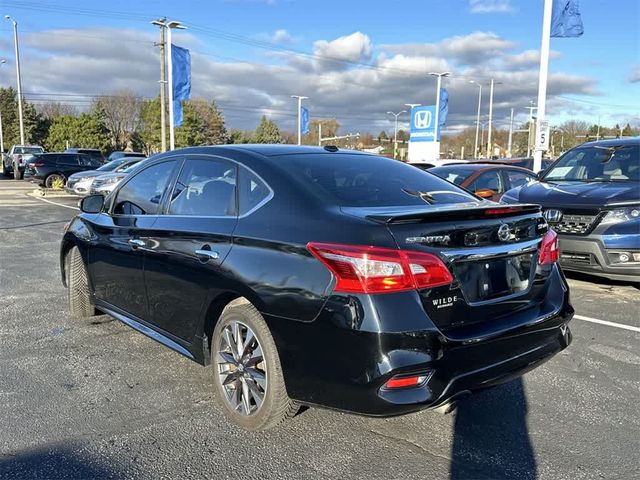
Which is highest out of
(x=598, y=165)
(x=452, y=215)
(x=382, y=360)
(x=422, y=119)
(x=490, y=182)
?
(x=422, y=119)

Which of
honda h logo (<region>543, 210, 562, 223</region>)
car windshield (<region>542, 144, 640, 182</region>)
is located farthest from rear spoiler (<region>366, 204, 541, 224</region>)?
car windshield (<region>542, 144, 640, 182</region>)

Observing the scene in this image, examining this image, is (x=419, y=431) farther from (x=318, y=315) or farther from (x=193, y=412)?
(x=193, y=412)

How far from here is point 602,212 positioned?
19.6 ft

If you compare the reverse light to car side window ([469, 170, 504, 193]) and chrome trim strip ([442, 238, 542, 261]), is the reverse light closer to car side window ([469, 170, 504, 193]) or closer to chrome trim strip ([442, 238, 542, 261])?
chrome trim strip ([442, 238, 542, 261])

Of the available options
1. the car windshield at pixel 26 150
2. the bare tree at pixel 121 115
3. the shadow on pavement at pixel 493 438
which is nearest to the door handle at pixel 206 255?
the shadow on pavement at pixel 493 438

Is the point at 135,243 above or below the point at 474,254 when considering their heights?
below

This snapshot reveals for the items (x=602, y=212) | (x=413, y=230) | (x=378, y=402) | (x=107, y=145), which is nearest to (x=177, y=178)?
(x=413, y=230)

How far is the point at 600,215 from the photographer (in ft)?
19.6

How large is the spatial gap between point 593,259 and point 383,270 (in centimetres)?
433

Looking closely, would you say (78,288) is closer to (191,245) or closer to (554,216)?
(191,245)

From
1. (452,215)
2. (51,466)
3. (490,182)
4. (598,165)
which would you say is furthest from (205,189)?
(490,182)

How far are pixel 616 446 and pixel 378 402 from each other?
58.7 inches

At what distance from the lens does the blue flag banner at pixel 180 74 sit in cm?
2489

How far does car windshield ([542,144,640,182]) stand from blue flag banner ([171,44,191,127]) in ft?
68.6
